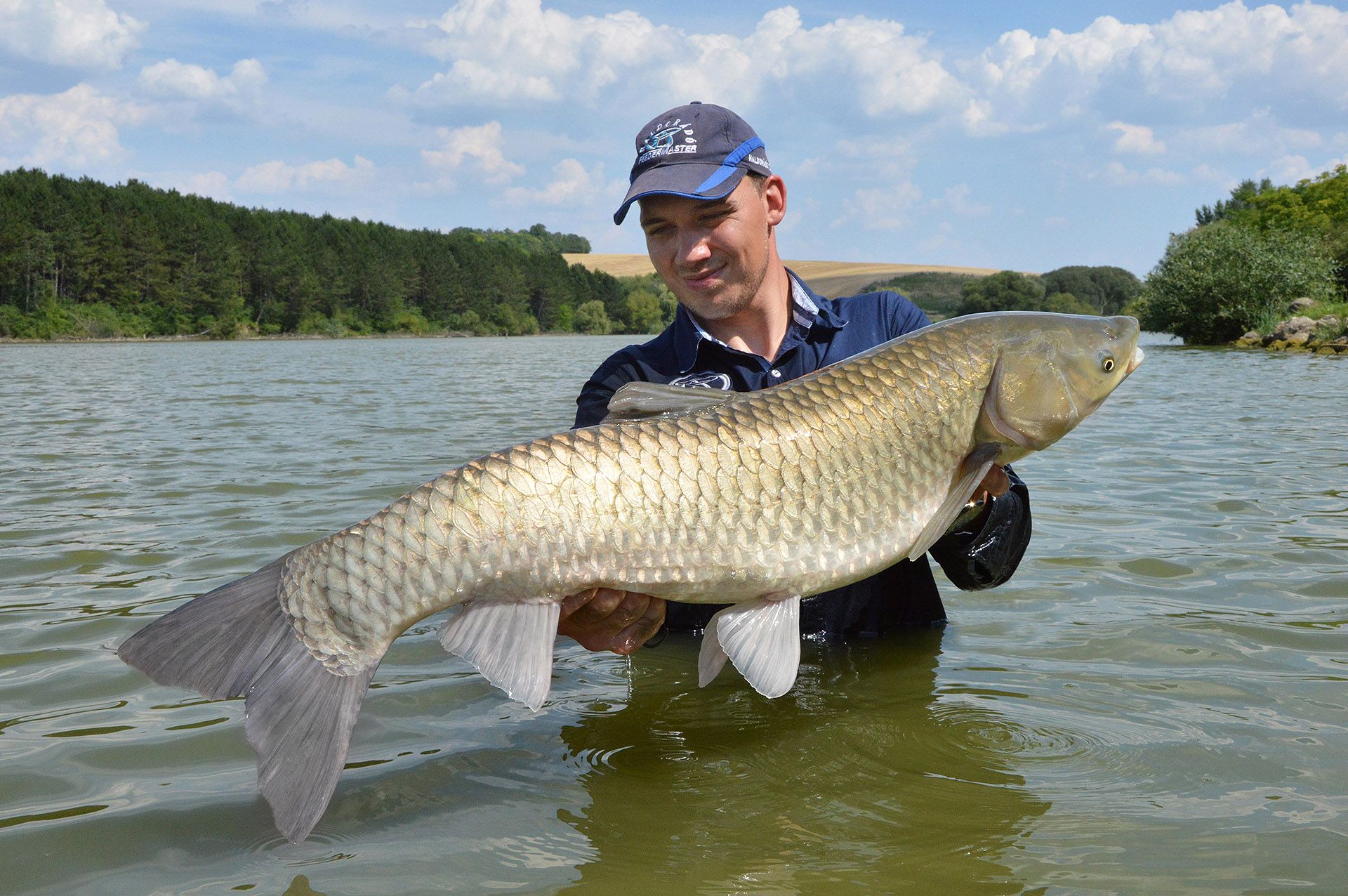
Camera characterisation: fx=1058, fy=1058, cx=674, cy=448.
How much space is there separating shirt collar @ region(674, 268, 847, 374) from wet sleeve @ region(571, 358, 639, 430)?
0.21m

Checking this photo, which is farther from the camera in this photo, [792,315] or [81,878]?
[792,315]

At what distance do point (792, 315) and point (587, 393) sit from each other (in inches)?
31.5

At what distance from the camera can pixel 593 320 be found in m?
104

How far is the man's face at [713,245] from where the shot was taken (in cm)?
352

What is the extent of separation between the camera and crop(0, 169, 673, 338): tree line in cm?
6500

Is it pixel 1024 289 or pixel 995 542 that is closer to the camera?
pixel 995 542

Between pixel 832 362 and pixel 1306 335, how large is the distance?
99.7 feet

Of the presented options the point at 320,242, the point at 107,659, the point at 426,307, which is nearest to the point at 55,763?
the point at 107,659

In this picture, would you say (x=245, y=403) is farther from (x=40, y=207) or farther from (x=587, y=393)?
(x=40, y=207)


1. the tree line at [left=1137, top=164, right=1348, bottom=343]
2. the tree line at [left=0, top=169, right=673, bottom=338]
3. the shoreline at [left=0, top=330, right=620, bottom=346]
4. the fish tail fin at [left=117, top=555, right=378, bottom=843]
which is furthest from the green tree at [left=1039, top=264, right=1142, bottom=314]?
the fish tail fin at [left=117, top=555, right=378, bottom=843]

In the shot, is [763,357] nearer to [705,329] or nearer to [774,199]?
[705,329]

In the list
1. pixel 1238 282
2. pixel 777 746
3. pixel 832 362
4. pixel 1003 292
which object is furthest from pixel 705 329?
pixel 1003 292

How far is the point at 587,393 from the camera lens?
385cm

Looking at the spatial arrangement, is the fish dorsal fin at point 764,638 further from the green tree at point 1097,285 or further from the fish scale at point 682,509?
the green tree at point 1097,285
